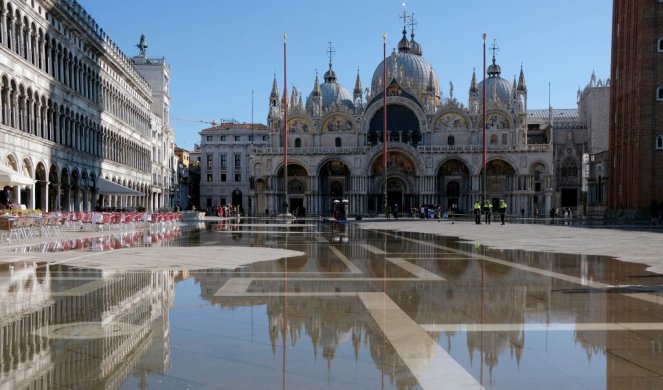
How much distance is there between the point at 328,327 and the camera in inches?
306

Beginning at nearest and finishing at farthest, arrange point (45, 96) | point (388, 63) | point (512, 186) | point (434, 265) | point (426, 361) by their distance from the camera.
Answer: point (426, 361), point (434, 265), point (45, 96), point (512, 186), point (388, 63)

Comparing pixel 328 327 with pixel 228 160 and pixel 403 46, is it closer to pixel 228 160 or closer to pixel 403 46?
pixel 403 46

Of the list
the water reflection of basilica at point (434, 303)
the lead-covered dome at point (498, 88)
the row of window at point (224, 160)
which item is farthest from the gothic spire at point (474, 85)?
the water reflection of basilica at point (434, 303)

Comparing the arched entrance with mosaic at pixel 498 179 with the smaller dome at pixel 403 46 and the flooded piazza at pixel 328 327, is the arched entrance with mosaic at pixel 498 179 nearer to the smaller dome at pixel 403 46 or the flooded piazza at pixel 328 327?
the smaller dome at pixel 403 46

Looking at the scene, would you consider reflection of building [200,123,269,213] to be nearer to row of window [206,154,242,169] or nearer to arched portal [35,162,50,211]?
row of window [206,154,242,169]

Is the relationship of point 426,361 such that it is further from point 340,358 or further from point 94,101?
point 94,101

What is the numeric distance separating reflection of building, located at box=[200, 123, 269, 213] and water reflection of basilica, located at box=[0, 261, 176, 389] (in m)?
101

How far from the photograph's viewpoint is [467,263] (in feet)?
52.5

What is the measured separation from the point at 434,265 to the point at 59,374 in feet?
35.9

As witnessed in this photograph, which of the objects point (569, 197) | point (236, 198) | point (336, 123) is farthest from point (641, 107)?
point (236, 198)

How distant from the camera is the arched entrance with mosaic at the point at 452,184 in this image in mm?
85688

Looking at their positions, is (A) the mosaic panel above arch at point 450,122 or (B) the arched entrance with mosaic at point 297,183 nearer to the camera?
(A) the mosaic panel above arch at point 450,122

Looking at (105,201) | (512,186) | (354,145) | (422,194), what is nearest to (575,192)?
(512,186)

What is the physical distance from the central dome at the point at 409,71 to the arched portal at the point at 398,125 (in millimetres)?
3744
